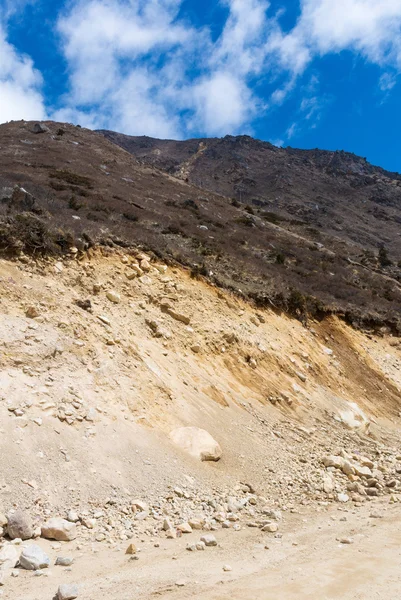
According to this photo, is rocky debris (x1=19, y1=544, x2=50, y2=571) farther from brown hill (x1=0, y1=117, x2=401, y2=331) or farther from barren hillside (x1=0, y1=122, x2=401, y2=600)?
brown hill (x1=0, y1=117, x2=401, y2=331)

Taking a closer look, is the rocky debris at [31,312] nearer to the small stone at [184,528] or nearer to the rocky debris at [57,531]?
the rocky debris at [57,531]

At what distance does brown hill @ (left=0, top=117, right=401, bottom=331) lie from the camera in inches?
549

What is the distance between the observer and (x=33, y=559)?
4.80 meters

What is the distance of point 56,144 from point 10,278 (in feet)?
139

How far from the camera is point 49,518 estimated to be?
18.7ft

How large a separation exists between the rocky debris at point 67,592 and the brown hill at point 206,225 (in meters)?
8.18

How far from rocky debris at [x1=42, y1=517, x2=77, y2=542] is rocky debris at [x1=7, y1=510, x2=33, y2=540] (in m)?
0.20

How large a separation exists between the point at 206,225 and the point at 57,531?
73.6 feet

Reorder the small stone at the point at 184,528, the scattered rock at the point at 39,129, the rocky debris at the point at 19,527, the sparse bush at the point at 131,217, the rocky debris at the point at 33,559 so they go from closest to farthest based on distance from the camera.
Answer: the rocky debris at the point at 33,559, the rocky debris at the point at 19,527, the small stone at the point at 184,528, the sparse bush at the point at 131,217, the scattered rock at the point at 39,129

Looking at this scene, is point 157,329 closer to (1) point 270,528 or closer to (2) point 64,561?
(1) point 270,528

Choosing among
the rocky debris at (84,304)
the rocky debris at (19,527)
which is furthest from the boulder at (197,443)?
the rocky debris at (84,304)

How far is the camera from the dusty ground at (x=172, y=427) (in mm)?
5152

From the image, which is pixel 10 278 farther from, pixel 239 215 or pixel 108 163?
pixel 108 163

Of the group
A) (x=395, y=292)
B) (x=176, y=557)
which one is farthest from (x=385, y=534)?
(x=395, y=292)
